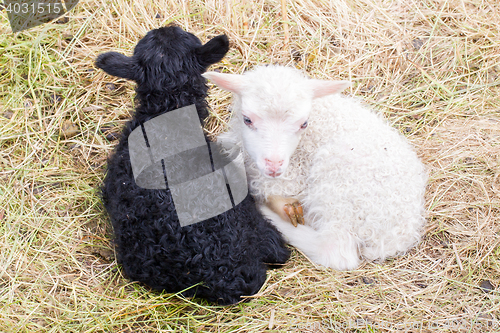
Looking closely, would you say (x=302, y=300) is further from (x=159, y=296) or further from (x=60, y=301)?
(x=60, y=301)

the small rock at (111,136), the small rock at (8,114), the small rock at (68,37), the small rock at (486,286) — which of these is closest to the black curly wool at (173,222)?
the small rock at (111,136)

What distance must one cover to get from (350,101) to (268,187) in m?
1.23

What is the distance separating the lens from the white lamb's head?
2.84 meters

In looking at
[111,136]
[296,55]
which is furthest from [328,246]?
[296,55]

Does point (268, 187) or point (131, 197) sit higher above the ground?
point (131, 197)

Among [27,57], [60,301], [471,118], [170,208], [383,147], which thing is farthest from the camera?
[471,118]

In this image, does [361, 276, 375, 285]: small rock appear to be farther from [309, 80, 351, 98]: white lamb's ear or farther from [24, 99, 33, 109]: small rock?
[24, 99, 33, 109]: small rock

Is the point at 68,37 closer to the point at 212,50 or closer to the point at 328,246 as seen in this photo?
the point at 212,50

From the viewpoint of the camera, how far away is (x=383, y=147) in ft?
10.4

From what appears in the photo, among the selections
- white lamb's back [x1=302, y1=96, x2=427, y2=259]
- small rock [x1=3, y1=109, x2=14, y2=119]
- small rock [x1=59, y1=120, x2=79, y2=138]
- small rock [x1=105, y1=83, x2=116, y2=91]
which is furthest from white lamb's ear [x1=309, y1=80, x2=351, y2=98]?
small rock [x1=3, y1=109, x2=14, y2=119]

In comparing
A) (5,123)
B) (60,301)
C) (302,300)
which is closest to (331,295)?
(302,300)

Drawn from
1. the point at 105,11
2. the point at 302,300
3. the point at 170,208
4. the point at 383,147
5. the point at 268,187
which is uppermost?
the point at 105,11

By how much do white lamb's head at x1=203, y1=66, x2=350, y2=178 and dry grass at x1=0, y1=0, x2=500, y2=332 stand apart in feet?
2.92

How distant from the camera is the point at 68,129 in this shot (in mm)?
3572
